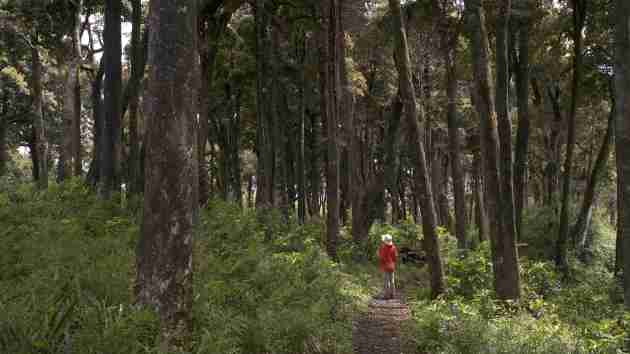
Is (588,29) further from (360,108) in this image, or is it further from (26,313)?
(26,313)

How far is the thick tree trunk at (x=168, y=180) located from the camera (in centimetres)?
563

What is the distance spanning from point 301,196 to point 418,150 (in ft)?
44.4

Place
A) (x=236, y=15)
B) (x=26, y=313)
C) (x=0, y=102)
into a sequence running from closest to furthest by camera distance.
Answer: (x=26, y=313)
(x=236, y=15)
(x=0, y=102)

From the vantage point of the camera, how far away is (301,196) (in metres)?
25.4

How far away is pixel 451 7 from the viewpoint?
61.8ft

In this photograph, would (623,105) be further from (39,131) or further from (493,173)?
(39,131)

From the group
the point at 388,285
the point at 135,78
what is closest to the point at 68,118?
the point at 135,78

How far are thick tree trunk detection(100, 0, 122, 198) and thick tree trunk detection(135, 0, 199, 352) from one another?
9.36 m

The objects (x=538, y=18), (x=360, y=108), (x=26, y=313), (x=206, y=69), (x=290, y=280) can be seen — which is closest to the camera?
(x=26, y=313)

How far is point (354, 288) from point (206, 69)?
26.5 ft

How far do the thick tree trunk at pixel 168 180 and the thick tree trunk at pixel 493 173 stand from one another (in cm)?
699

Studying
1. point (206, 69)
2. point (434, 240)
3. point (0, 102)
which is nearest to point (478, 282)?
point (434, 240)

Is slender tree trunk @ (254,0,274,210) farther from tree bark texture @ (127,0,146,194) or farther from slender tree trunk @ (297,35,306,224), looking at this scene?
tree bark texture @ (127,0,146,194)

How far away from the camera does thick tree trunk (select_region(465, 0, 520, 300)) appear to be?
1072 cm
